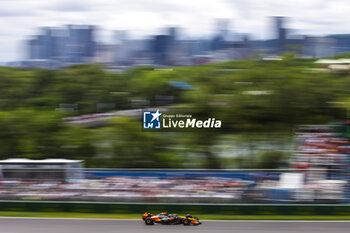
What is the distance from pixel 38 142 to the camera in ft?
94.3

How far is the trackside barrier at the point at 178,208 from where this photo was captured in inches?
677

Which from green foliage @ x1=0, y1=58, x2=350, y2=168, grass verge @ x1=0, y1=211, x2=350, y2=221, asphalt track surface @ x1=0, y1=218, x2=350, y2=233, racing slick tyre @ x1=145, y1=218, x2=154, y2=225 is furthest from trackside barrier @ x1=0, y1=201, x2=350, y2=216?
green foliage @ x1=0, y1=58, x2=350, y2=168

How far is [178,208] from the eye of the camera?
17797 mm

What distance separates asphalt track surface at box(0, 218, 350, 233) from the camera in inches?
602

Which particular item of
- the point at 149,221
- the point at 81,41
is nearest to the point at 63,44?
the point at 81,41

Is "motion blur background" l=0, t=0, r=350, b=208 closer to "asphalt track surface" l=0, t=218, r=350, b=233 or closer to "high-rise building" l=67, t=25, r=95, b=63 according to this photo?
"asphalt track surface" l=0, t=218, r=350, b=233

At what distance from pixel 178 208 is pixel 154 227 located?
2.48 meters

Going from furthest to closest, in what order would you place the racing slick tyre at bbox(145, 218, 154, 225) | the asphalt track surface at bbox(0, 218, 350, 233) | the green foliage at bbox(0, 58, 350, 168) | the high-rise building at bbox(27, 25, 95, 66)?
the high-rise building at bbox(27, 25, 95, 66)
the green foliage at bbox(0, 58, 350, 168)
the racing slick tyre at bbox(145, 218, 154, 225)
the asphalt track surface at bbox(0, 218, 350, 233)

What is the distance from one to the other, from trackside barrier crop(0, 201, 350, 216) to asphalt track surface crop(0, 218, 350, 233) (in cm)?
92

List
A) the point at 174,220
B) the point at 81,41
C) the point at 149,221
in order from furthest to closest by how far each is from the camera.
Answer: the point at 81,41 < the point at 149,221 < the point at 174,220

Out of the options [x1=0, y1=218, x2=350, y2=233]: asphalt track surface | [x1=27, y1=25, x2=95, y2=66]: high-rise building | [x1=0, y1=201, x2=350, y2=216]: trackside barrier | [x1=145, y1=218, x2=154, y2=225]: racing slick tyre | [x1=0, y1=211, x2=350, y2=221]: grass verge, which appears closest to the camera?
[x1=0, y1=218, x2=350, y2=233]: asphalt track surface

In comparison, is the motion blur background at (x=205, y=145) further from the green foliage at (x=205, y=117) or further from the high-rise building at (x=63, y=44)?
the high-rise building at (x=63, y=44)

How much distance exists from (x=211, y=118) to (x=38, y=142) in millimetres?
10368

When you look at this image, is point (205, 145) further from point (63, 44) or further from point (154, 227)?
point (63, 44)
